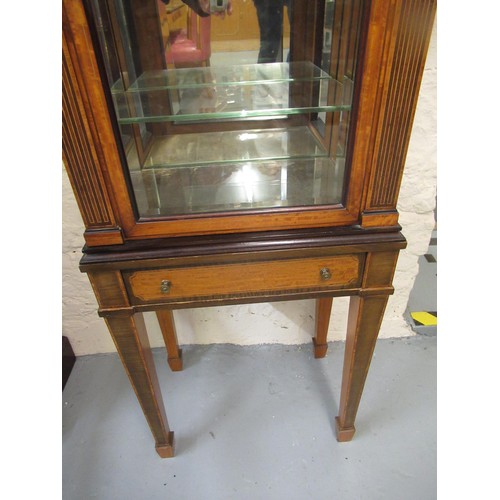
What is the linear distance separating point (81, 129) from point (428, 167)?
101 centimetres

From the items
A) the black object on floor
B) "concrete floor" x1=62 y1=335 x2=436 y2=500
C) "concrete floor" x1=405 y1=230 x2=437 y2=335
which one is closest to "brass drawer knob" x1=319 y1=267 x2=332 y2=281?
"concrete floor" x1=62 y1=335 x2=436 y2=500

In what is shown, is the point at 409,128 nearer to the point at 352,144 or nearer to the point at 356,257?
the point at 352,144

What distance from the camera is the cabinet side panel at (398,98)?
603 millimetres

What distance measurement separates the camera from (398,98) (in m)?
0.66

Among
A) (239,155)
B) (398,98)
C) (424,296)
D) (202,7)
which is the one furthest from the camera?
(424,296)

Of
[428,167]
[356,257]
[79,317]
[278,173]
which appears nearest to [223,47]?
[278,173]

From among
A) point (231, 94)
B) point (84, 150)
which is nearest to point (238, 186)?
point (231, 94)

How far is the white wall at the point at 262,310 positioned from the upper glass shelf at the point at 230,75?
1.56 feet

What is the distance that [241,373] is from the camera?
1.45 m

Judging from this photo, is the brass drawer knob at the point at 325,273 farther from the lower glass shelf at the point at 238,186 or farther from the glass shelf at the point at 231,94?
the glass shelf at the point at 231,94

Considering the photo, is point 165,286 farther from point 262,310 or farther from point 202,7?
point 262,310

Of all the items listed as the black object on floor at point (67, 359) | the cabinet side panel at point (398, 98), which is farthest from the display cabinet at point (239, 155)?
the black object on floor at point (67, 359)

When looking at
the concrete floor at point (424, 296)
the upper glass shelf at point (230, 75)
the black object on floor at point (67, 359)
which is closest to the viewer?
the upper glass shelf at point (230, 75)

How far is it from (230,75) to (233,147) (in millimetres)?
170
